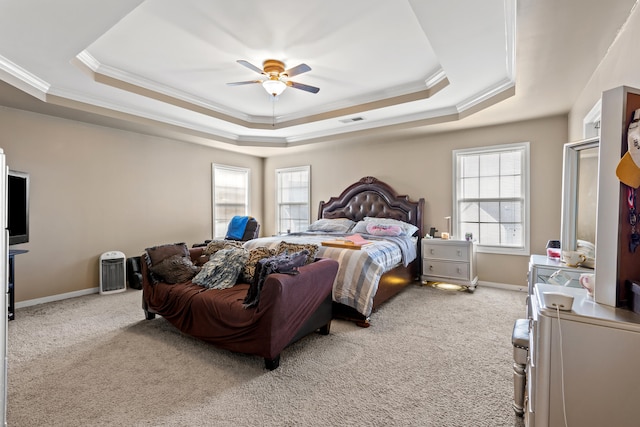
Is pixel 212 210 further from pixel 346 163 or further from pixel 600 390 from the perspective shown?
pixel 600 390

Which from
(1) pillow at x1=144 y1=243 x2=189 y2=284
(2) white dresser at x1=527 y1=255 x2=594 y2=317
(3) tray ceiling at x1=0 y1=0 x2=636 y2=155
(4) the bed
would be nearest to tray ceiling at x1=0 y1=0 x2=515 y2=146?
(3) tray ceiling at x1=0 y1=0 x2=636 y2=155

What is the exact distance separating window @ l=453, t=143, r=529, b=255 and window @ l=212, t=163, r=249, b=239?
4233mm

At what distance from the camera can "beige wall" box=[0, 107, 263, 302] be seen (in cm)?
385

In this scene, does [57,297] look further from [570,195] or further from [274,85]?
[570,195]

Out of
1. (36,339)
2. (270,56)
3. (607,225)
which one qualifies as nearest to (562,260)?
(607,225)

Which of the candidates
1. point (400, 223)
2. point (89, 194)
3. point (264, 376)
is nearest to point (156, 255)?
point (264, 376)

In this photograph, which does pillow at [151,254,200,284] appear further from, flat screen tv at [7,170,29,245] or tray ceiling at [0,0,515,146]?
tray ceiling at [0,0,515,146]

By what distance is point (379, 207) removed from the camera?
17.8 feet

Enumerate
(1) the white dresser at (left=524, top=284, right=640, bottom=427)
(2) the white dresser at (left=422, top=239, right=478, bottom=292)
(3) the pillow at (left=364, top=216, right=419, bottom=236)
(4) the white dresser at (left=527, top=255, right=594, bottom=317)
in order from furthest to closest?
(3) the pillow at (left=364, top=216, right=419, bottom=236)
(2) the white dresser at (left=422, top=239, right=478, bottom=292)
(4) the white dresser at (left=527, top=255, right=594, bottom=317)
(1) the white dresser at (left=524, top=284, right=640, bottom=427)

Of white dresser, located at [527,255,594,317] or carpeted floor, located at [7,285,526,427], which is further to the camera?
white dresser, located at [527,255,594,317]

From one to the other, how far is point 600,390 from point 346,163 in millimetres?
5158

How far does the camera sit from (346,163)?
5992 mm

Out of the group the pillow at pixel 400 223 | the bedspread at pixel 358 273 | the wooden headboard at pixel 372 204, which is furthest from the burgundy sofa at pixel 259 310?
the wooden headboard at pixel 372 204

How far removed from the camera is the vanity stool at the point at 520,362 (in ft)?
5.47
